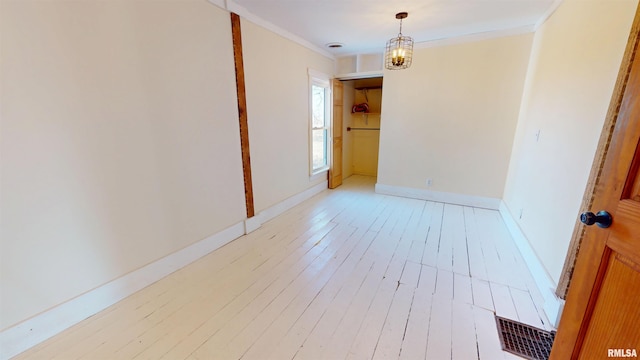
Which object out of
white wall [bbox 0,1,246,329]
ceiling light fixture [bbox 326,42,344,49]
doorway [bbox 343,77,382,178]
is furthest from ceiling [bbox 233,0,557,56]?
doorway [bbox 343,77,382,178]

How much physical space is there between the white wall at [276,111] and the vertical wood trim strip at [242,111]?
0.30ft

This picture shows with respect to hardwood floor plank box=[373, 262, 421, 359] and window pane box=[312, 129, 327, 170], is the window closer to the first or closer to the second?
window pane box=[312, 129, 327, 170]

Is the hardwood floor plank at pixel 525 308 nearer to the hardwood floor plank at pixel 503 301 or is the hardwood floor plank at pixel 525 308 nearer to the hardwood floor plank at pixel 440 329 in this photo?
the hardwood floor plank at pixel 503 301

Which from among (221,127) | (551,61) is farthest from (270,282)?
(551,61)

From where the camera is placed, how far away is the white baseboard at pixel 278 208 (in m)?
3.00

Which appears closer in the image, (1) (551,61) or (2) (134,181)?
(2) (134,181)

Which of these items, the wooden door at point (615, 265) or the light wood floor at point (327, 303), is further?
the light wood floor at point (327, 303)

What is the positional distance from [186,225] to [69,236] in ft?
2.61

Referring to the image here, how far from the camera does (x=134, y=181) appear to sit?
1.88 meters

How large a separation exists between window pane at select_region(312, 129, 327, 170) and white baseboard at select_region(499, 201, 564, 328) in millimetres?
2956

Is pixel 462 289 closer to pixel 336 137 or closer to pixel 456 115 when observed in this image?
pixel 456 115

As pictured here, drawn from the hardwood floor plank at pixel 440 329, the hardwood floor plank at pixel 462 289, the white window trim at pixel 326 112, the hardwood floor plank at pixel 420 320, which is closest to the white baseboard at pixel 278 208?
the white window trim at pixel 326 112

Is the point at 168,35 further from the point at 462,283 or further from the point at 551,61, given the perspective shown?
the point at 551,61

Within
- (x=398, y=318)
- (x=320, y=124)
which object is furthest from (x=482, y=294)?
(x=320, y=124)
